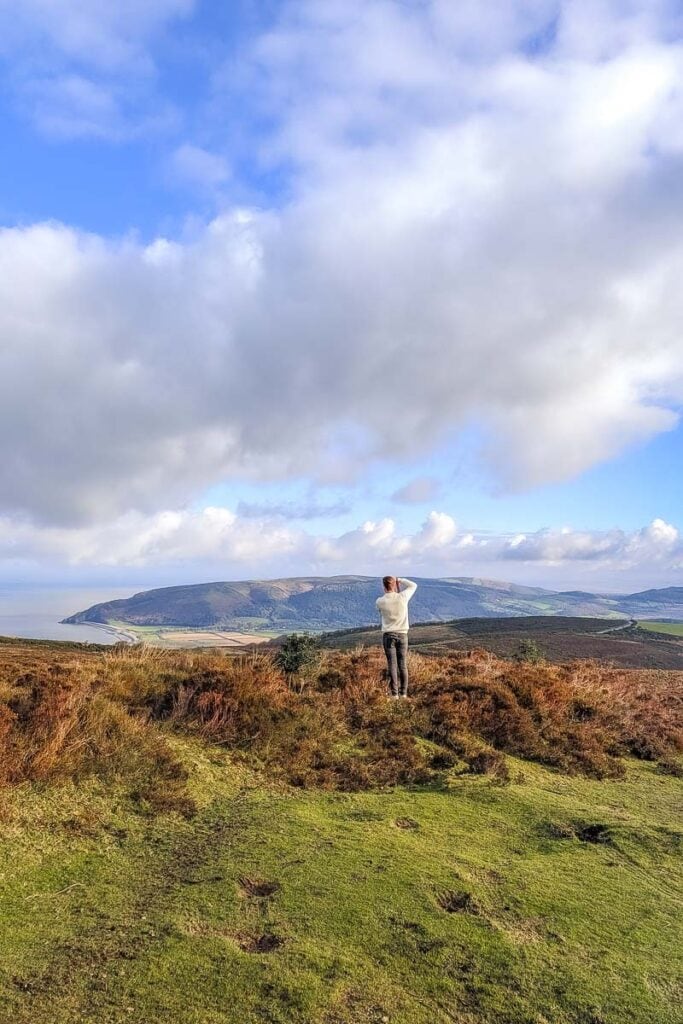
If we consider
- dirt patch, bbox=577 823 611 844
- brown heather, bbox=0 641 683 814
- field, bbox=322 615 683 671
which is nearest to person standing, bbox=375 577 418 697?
brown heather, bbox=0 641 683 814

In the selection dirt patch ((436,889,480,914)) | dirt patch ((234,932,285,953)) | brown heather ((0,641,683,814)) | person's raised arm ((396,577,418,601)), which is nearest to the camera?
dirt patch ((234,932,285,953))

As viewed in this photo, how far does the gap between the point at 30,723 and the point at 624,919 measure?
22.1 ft

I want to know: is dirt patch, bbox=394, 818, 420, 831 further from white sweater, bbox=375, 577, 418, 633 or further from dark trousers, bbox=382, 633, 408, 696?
white sweater, bbox=375, 577, 418, 633

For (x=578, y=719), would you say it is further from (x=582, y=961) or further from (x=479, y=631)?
(x=479, y=631)

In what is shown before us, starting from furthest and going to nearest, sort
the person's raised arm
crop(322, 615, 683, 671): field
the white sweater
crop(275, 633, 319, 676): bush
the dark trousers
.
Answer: crop(322, 615, 683, 671): field < crop(275, 633, 319, 676): bush < the person's raised arm < the white sweater < the dark trousers

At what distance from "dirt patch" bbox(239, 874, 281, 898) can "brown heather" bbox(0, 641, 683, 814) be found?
5.66ft

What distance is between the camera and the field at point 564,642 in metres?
54.4

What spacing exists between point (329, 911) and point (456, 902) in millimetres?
1125

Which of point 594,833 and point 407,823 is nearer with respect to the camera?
point 407,823

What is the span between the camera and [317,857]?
6.16m

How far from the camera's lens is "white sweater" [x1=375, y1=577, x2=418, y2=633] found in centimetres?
1320

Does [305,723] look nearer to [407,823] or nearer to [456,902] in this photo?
[407,823]

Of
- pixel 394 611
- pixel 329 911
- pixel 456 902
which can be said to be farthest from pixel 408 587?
pixel 329 911

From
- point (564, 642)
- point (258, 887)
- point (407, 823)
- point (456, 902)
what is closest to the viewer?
point (456, 902)
